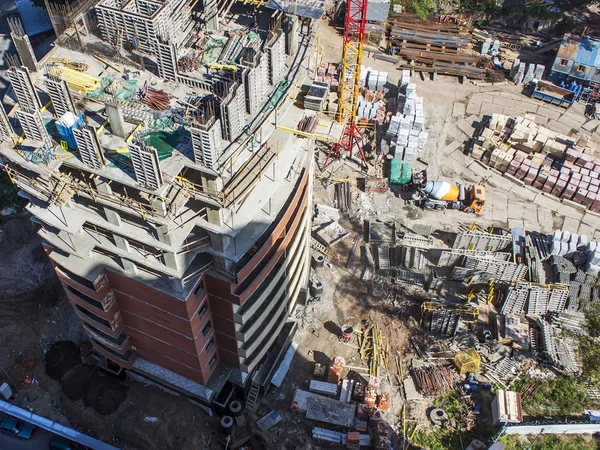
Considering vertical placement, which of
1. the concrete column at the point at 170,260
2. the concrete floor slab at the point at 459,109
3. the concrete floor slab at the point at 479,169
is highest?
the concrete column at the point at 170,260

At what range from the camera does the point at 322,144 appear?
6450 cm

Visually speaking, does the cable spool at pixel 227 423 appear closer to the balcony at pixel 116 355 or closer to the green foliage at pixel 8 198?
the balcony at pixel 116 355

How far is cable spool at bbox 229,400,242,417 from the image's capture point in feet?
139

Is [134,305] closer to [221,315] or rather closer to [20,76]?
[221,315]

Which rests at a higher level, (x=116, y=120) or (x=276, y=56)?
(x=276, y=56)

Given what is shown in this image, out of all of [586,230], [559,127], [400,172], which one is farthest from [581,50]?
[400,172]

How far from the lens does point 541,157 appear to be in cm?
6147

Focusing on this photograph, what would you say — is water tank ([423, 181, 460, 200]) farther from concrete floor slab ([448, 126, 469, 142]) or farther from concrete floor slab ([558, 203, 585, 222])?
concrete floor slab ([558, 203, 585, 222])

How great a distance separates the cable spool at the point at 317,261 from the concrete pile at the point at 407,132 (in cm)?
1703

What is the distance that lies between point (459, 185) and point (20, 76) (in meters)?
44.3

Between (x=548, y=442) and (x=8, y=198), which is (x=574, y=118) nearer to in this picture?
(x=548, y=442)

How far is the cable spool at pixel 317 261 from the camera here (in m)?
51.9

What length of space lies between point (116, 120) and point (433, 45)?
60402 millimetres

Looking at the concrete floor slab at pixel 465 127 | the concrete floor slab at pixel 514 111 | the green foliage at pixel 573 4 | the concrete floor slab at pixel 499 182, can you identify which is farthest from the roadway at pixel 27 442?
the green foliage at pixel 573 4
